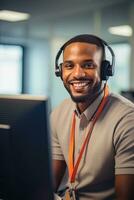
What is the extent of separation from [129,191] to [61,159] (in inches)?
13.3

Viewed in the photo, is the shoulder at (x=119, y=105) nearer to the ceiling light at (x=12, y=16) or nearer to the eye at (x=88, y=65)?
the eye at (x=88, y=65)

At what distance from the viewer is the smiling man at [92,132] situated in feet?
4.12

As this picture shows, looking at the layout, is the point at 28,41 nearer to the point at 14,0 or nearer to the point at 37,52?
the point at 37,52

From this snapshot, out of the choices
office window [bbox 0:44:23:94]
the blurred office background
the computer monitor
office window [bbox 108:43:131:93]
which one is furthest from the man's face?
office window [bbox 0:44:23:94]

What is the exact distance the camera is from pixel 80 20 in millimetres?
5164

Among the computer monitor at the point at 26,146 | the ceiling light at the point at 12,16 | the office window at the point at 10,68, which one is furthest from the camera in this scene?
the office window at the point at 10,68

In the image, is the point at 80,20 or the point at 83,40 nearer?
the point at 83,40

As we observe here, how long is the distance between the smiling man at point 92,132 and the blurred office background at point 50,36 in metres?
2.92

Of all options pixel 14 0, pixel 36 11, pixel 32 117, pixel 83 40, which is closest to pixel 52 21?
pixel 36 11

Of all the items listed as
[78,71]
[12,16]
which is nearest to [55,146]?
[78,71]

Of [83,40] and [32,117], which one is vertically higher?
[83,40]

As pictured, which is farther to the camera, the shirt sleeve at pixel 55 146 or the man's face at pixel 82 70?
the shirt sleeve at pixel 55 146

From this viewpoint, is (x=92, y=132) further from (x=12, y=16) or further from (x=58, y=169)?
(x=12, y=16)

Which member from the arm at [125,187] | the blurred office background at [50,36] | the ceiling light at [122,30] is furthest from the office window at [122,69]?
the arm at [125,187]
